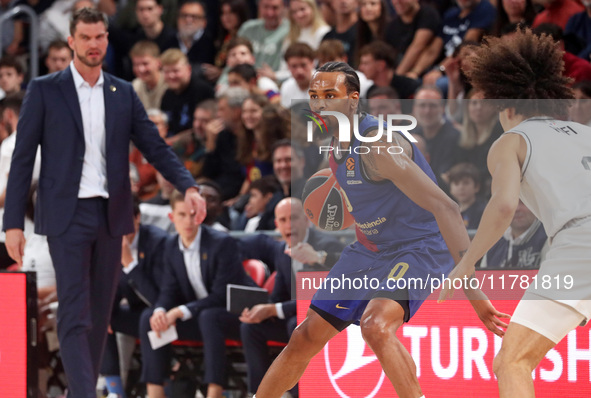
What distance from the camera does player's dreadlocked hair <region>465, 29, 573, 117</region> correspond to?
4.64 metres

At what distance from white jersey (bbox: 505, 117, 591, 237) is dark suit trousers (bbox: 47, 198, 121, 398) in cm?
252

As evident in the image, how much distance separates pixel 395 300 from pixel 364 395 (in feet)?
3.05

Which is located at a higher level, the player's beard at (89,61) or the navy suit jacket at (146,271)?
the player's beard at (89,61)

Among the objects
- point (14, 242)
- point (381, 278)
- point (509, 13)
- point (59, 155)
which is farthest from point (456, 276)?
point (509, 13)

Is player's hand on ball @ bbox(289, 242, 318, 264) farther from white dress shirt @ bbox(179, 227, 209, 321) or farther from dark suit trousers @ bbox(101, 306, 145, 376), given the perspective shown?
dark suit trousers @ bbox(101, 306, 145, 376)

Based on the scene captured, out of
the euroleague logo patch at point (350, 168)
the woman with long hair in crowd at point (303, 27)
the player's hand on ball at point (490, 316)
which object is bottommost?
the player's hand on ball at point (490, 316)

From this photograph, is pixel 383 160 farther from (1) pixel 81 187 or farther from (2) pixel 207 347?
(2) pixel 207 347

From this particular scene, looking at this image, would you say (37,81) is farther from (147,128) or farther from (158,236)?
(158,236)

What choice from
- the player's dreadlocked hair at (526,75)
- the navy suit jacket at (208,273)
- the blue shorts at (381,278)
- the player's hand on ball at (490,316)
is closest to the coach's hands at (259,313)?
the navy suit jacket at (208,273)

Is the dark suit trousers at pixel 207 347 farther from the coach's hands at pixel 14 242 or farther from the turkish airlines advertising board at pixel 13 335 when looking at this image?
the coach's hands at pixel 14 242

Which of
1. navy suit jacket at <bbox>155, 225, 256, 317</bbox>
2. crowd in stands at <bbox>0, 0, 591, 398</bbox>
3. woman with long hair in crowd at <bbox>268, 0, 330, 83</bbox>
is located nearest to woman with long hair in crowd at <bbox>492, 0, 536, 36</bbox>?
crowd in stands at <bbox>0, 0, 591, 398</bbox>

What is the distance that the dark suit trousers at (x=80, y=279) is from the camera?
5461 mm

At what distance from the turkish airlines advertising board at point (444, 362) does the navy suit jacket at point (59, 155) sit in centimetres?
138

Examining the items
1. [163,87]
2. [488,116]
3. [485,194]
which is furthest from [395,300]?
[163,87]
